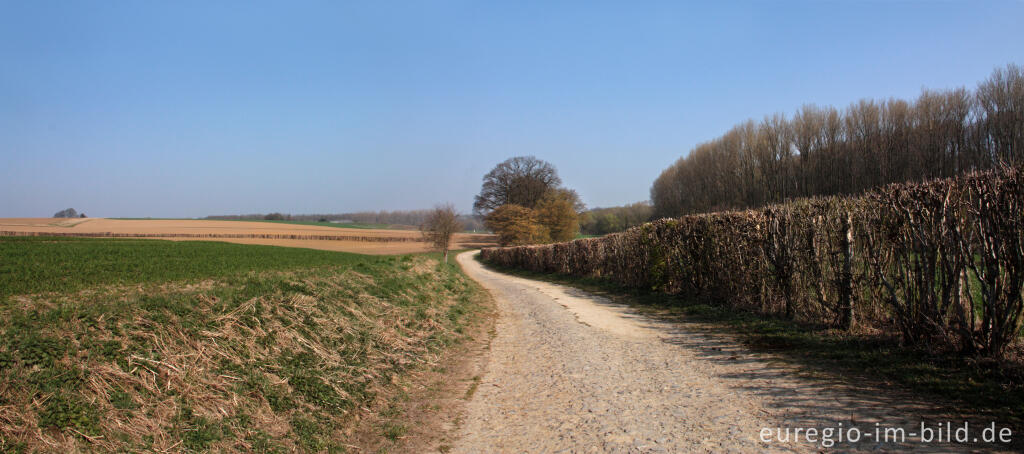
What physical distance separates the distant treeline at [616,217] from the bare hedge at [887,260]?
238 ft

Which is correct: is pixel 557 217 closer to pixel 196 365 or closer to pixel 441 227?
pixel 441 227

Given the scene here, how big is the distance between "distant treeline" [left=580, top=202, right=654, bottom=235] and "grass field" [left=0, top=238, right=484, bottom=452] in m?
77.0

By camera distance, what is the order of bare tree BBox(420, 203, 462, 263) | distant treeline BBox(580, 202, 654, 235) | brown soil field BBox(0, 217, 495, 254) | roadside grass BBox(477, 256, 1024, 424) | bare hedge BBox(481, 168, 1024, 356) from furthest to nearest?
distant treeline BBox(580, 202, 654, 235) < bare tree BBox(420, 203, 462, 263) < brown soil field BBox(0, 217, 495, 254) < bare hedge BBox(481, 168, 1024, 356) < roadside grass BBox(477, 256, 1024, 424)

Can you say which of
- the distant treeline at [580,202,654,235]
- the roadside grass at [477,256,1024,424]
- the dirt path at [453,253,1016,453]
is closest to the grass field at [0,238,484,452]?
the dirt path at [453,253,1016,453]

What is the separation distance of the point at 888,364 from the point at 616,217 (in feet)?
303

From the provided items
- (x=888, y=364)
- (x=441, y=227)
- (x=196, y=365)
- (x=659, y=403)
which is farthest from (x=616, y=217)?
(x=196, y=365)

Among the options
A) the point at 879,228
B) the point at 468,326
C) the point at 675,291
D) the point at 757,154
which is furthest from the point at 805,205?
the point at 757,154

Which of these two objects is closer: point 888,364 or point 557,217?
point 888,364

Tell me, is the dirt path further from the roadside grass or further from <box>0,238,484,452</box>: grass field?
<box>0,238,484,452</box>: grass field

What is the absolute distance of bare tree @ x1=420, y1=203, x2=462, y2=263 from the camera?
5609 cm

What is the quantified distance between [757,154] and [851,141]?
29.0ft

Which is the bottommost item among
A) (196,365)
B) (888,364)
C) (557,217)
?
(888,364)

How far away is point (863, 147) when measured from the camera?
118 feet

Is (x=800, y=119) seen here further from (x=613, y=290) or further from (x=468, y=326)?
(x=468, y=326)
